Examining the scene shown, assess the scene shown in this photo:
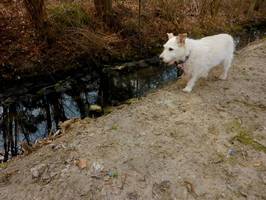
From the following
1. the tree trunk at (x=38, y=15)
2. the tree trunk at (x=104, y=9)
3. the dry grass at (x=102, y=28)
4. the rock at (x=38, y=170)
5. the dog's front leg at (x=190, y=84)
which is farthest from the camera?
the tree trunk at (x=104, y=9)

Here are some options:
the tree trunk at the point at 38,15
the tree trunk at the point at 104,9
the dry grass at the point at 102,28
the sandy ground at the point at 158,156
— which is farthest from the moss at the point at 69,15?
the sandy ground at the point at 158,156

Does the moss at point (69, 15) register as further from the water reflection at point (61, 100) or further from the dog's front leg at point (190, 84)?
the dog's front leg at point (190, 84)

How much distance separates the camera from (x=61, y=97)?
814 cm

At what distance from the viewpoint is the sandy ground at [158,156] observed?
13.9 ft

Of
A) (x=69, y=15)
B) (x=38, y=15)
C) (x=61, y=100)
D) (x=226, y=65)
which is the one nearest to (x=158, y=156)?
(x=226, y=65)

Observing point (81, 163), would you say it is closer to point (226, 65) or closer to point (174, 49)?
point (174, 49)

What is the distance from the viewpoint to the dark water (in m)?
6.77

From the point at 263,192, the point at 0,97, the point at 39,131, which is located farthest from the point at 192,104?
the point at 0,97

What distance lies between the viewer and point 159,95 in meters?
6.80

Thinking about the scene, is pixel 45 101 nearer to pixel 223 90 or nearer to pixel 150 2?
pixel 223 90

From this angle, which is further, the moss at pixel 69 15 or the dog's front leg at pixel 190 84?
the moss at pixel 69 15

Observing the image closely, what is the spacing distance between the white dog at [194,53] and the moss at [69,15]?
213 inches

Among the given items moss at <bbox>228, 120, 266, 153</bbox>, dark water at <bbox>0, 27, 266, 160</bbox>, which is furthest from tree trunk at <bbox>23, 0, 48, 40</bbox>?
moss at <bbox>228, 120, 266, 153</bbox>

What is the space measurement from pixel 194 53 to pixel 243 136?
1.90 metres
